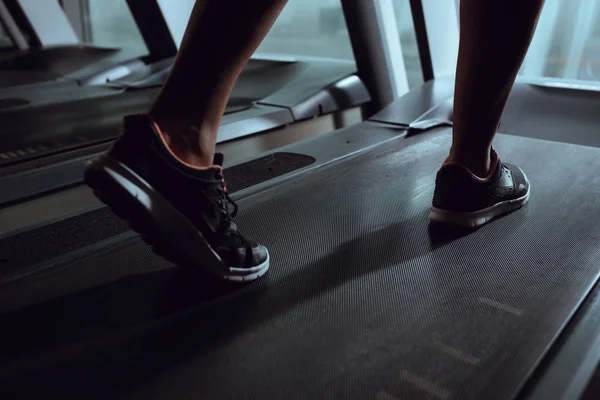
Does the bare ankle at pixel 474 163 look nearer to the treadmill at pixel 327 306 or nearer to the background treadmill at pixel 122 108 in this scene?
the treadmill at pixel 327 306

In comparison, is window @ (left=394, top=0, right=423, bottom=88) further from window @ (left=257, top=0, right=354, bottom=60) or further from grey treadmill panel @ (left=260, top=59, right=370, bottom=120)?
window @ (left=257, top=0, right=354, bottom=60)

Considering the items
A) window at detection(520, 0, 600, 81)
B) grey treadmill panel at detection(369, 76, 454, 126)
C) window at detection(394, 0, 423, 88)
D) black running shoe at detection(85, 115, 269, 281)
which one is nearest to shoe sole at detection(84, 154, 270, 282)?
black running shoe at detection(85, 115, 269, 281)

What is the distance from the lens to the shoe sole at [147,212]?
2.49 ft

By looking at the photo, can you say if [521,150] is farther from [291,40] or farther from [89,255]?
[291,40]

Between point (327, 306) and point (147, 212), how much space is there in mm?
331

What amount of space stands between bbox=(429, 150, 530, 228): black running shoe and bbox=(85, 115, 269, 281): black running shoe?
51 centimetres

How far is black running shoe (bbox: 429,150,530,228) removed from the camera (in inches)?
44.4

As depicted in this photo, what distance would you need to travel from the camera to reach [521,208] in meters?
1.27

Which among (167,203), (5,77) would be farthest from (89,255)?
(5,77)

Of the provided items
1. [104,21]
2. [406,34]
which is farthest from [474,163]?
[104,21]

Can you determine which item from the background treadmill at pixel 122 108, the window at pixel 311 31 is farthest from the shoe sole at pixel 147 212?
the window at pixel 311 31

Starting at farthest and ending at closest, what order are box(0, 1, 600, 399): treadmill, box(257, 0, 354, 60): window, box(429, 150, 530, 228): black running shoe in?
box(257, 0, 354, 60): window
box(429, 150, 530, 228): black running shoe
box(0, 1, 600, 399): treadmill

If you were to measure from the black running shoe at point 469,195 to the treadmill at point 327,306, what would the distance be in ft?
0.11

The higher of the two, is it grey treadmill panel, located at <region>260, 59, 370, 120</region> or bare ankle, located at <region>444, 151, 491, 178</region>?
bare ankle, located at <region>444, 151, 491, 178</region>
